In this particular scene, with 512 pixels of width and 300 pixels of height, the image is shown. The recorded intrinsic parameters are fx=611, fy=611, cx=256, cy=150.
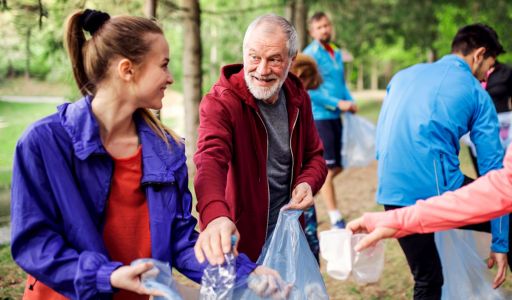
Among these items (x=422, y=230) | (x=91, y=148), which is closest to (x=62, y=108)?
(x=91, y=148)

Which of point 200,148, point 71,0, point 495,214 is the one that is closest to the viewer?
point 495,214

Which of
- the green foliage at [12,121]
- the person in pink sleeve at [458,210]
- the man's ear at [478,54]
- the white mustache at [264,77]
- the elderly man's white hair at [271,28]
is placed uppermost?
the elderly man's white hair at [271,28]

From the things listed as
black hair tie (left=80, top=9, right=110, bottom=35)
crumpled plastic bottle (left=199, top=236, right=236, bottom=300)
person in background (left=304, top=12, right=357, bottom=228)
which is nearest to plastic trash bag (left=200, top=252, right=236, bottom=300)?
crumpled plastic bottle (left=199, top=236, right=236, bottom=300)

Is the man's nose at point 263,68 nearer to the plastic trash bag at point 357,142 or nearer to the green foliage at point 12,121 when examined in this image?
the plastic trash bag at point 357,142

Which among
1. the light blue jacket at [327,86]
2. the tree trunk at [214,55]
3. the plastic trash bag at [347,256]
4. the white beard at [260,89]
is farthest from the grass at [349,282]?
the tree trunk at [214,55]

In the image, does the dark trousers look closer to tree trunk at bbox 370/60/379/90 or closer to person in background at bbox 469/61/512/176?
person in background at bbox 469/61/512/176

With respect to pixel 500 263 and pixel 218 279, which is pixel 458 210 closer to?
pixel 218 279

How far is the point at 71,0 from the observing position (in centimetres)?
582

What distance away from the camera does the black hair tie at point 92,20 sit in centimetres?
208

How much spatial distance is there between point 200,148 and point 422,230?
102 cm

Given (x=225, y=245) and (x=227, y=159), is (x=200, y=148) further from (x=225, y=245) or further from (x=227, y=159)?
(x=225, y=245)

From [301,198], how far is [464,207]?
0.86 meters

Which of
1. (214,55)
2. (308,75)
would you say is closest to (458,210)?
(308,75)

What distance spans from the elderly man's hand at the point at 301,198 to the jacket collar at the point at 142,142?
0.74 metres
